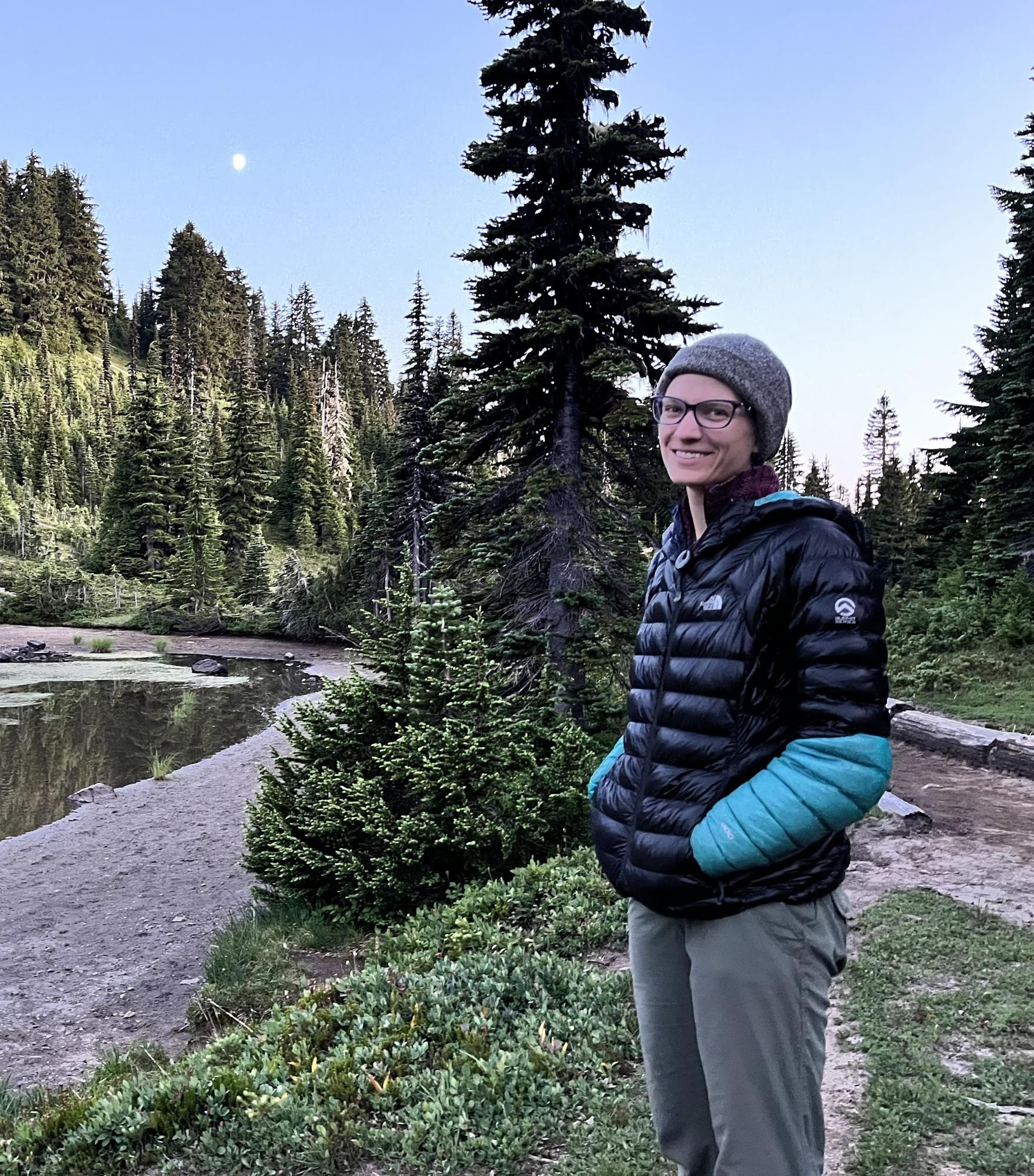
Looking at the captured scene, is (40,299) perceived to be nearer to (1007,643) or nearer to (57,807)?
(57,807)

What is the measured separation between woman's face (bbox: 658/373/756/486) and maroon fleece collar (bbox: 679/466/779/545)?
18mm

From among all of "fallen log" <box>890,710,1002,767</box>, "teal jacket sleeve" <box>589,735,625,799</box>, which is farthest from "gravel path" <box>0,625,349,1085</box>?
"fallen log" <box>890,710,1002,767</box>

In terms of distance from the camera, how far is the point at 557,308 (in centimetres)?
1038

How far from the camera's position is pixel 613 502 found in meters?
11.0

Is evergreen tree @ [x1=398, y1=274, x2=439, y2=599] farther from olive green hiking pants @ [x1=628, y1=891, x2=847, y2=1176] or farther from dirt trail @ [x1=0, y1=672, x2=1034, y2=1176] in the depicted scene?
olive green hiking pants @ [x1=628, y1=891, x2=847, y2=1176]

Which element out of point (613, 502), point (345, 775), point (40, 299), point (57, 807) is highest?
point (40, 299)

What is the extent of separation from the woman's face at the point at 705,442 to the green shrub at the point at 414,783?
5.51 meters

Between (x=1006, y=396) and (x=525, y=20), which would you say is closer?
(x=525, y=20)

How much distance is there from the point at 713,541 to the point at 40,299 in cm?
10214

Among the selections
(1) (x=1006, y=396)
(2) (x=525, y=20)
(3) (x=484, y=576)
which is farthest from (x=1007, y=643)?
(2) (x=525, y=20)

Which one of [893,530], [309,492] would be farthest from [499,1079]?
[309,492]

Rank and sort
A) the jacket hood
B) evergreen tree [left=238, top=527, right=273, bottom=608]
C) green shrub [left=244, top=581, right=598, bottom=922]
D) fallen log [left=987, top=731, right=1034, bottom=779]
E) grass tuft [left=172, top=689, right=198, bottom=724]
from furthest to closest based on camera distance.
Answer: evergreen tree [left=238, top=527, right=273, bottom=608], grass tuft [left=172, top=689, right=198, bottom=724], fallen log [left=987, top=731, right=1034, bottom=779], green shrub [left=244, top=581, right=598, bottom=922], the jacket hood

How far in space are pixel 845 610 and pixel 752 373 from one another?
2.17 ft

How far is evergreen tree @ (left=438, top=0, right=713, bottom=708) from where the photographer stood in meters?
10.4
